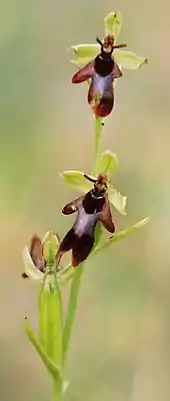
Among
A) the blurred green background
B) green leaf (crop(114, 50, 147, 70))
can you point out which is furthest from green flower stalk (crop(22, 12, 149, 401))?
the blurred green background

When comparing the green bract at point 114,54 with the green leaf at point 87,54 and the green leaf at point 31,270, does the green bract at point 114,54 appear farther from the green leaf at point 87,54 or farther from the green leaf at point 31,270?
the green leaf at point 31,270

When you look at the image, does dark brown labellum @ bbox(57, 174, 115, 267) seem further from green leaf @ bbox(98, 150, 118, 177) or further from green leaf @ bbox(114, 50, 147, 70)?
green leaf @ bbox(114, 50, 147, 70)

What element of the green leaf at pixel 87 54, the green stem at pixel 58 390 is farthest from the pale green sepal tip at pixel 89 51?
the green stem at pixel 58 390

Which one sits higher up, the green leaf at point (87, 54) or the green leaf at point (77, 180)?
the green leaf at point (87, 54)

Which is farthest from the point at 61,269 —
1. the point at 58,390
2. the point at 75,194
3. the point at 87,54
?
the point at 75,194

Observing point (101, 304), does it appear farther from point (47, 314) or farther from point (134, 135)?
point (47, 314)

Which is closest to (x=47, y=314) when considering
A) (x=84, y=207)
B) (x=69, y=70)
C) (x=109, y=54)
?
(x=84, y=207)
